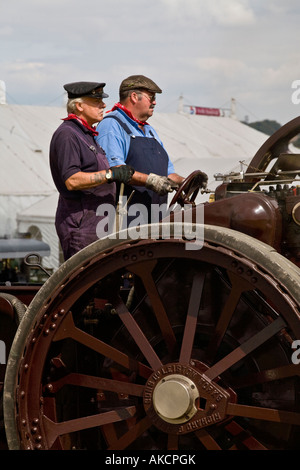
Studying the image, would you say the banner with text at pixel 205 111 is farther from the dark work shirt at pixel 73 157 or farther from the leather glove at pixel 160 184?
the leather glove at pixel 160 184

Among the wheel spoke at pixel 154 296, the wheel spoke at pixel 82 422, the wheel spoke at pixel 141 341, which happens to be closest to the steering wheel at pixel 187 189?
the wheel spoke at pixel 154 296

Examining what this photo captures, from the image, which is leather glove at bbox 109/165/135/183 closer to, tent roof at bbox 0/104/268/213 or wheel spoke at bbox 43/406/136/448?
wheel spoke at bbox 43/406/136/448

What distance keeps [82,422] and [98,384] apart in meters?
0.14

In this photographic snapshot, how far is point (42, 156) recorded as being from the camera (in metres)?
15.7

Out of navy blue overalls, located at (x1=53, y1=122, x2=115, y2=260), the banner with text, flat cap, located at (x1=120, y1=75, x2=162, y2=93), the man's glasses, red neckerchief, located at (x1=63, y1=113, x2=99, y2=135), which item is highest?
the banner with text

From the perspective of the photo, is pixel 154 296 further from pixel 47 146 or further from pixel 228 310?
pixel 47 146

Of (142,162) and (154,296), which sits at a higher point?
(142,162)

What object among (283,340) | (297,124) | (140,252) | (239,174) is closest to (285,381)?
(283,340)

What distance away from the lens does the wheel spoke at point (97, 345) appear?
2.37 meters

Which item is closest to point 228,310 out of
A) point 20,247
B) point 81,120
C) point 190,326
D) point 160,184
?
point 190,326

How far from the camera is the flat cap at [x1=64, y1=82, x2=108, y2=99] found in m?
3.09

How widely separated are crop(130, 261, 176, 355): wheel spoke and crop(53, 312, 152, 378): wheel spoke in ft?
0.49

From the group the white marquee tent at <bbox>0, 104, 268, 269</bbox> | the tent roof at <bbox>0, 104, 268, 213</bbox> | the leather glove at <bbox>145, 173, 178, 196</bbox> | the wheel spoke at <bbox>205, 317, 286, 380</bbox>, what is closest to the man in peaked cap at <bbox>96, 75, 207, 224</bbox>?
the leather glove at <bbox>145, 173, 178, 196</bbox>

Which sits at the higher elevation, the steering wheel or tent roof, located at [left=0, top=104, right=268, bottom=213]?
tent roof, located at [left=0, top=104, right=268, bottom=213]
